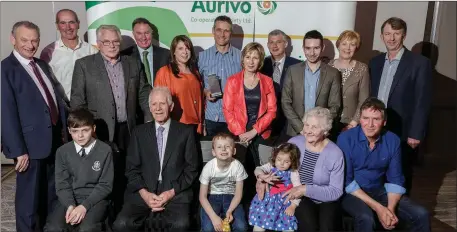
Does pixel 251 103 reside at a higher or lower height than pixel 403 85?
lower

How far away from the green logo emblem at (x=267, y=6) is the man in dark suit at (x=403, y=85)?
1.13 meters

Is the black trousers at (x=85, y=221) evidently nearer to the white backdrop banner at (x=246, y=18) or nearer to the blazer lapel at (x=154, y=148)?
the blazer lapel at (x=154, y=148)

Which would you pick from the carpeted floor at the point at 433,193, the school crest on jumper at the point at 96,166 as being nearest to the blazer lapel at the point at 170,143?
the school crest on jumper at the point at 96,166

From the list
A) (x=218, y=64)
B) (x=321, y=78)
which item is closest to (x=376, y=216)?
(x=321, y=78)

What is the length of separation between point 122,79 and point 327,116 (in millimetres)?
1709

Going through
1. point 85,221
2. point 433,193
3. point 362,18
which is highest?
point 362,18

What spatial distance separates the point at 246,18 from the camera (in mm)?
4766

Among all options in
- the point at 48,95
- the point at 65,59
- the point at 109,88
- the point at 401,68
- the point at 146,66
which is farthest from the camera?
the point at 146,66

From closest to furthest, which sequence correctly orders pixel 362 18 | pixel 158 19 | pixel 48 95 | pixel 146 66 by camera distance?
pixel 48 95 → pixel 146 66 → pixel 158 19 → pixel 362 18

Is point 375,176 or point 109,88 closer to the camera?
point 375,176

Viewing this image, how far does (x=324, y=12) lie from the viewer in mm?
4734

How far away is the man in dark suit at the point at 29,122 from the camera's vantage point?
356cm

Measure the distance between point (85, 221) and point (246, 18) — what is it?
255 centimetres

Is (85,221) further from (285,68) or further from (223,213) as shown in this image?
(285,68)
